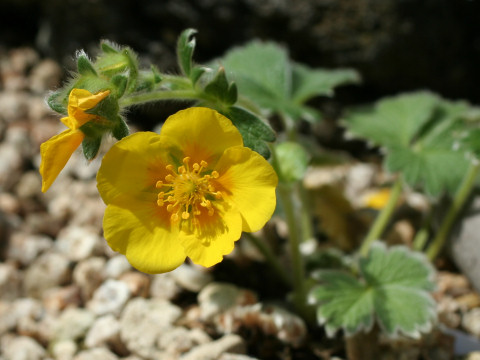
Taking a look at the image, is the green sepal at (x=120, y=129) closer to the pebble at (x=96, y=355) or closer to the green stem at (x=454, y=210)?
the pebble at (x=96, y=355)

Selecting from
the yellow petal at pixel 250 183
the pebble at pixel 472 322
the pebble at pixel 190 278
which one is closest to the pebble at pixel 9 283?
the pebble at pixel 190 278

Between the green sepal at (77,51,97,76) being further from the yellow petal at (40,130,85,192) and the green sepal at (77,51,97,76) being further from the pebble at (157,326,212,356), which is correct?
the pebble at (157,326,212,356)

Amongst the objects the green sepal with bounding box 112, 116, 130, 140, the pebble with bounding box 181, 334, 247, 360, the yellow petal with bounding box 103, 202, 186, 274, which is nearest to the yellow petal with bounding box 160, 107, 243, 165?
the green sepal with bounding box 112, 116, 130, 140

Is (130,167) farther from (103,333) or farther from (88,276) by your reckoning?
(88,276)

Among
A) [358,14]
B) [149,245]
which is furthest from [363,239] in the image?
[149,245]

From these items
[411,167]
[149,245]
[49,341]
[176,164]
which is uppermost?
[176,164]

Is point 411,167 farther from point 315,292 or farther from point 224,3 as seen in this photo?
point 224,3

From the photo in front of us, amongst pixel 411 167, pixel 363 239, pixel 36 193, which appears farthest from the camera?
pixel 36 193
